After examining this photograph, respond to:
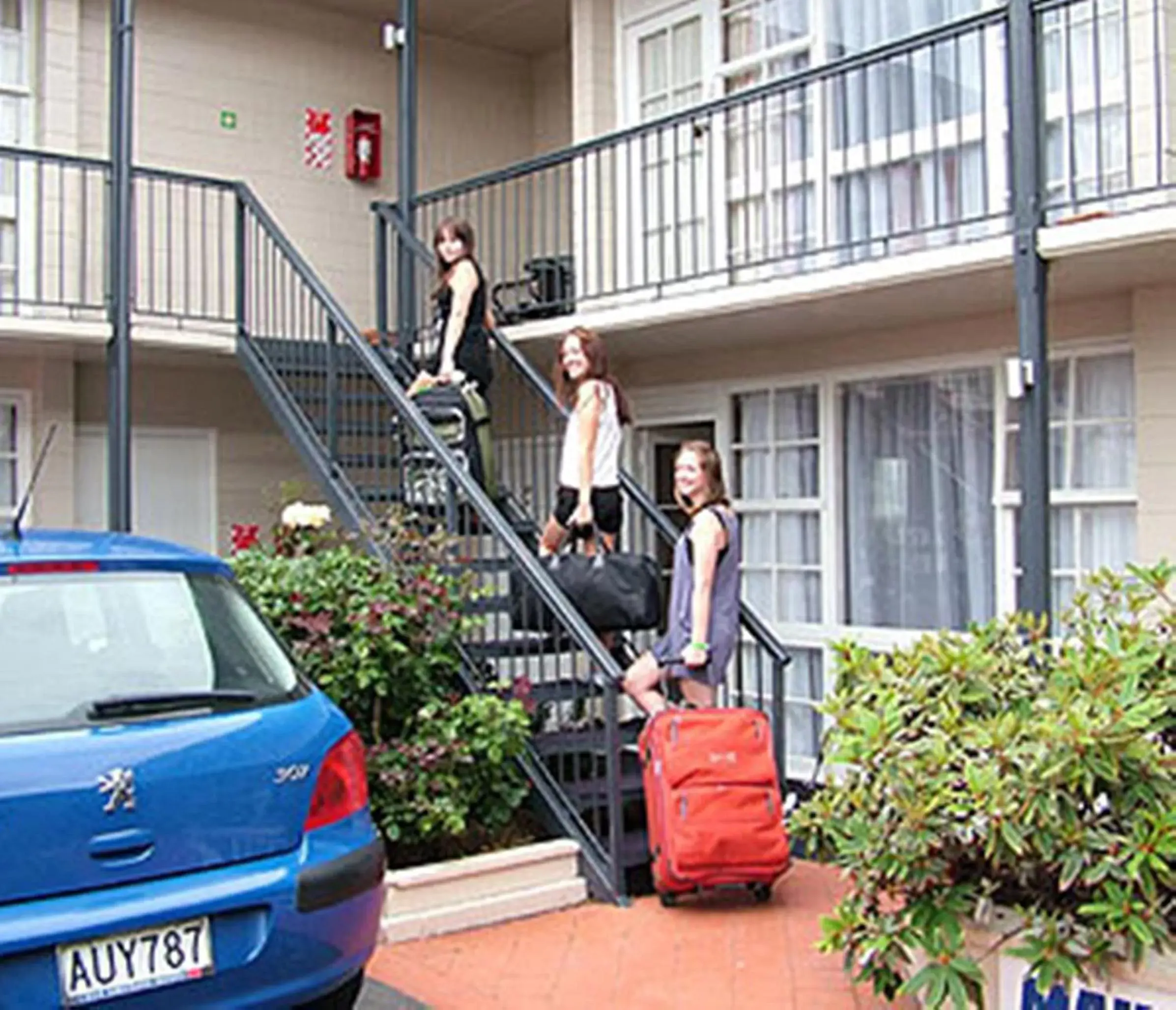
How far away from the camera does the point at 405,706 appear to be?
6.05 m

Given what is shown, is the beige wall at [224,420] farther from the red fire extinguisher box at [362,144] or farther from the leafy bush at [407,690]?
the leafy bush at [407,690]

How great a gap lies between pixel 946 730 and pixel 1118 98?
4110 millimetres

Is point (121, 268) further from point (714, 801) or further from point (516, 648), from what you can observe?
point (714, 801)

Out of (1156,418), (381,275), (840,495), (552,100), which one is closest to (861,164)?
(840,495)

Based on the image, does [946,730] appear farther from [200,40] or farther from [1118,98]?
[200,40]

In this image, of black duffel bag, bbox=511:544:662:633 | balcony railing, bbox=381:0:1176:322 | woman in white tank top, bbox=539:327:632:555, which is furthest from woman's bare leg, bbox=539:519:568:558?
balcony railing, bbox=381:0:1176:322

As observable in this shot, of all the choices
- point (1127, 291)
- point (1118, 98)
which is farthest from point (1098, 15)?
point (1127, 291)

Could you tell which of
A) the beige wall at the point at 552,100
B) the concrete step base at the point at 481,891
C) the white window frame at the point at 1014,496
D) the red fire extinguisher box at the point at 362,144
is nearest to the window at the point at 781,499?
the white window frame at the point at 1014,496

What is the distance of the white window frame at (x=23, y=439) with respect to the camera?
9.26m

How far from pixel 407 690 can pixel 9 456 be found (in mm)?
4667

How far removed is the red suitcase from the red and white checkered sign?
683cm

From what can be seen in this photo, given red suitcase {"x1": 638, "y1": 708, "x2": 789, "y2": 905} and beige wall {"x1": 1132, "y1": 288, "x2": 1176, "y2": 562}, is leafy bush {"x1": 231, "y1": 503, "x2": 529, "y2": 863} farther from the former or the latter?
beige wall {"x1": 1132, "y1": 288, "x2": 1176, "y2": 562}

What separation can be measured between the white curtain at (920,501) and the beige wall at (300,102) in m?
4.74

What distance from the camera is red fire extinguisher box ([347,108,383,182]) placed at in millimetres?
10938
